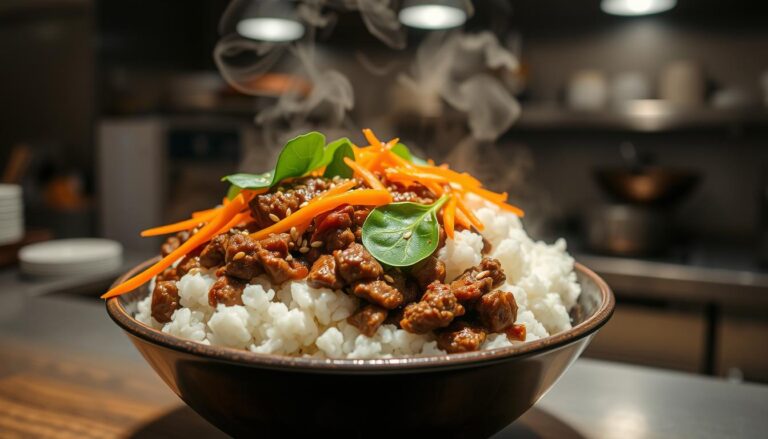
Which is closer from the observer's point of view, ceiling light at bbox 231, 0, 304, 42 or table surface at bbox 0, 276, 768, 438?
table surface at bbox 0, 276, 768, 438

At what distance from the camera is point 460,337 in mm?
773

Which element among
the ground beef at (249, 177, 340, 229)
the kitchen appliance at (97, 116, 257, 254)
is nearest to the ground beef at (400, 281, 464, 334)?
the ground beef at (249, 177, 340, 229)

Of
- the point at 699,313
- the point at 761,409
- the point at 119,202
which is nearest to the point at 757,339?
the point at 699,313

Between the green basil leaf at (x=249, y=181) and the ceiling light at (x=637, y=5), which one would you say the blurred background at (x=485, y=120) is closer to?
the ceiling light at (x=637, y=5)

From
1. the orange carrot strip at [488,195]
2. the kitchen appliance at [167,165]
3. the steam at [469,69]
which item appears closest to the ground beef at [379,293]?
the orange carrot strip at [488,195]

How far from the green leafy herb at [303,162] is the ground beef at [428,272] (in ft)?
0.81

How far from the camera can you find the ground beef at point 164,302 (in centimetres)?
88

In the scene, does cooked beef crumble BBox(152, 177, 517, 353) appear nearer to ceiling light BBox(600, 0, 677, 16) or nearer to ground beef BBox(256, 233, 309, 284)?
ground beef BBox(256, 233, 309, 284)

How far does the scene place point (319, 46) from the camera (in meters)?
5.33

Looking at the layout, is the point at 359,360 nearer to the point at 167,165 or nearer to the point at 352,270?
the point at 352,270

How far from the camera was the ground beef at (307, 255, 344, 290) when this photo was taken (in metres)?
0.81

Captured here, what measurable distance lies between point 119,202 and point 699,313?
13.9ft

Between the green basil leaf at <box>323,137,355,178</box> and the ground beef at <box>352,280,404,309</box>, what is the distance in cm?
29

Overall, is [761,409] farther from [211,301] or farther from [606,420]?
[211,301]
